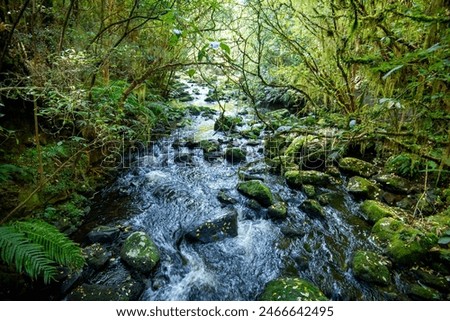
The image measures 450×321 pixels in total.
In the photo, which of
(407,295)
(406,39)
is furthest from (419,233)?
(406,39)

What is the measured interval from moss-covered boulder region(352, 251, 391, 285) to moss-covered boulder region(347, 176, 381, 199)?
1.50 metres

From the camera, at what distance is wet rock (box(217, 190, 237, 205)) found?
4562mm

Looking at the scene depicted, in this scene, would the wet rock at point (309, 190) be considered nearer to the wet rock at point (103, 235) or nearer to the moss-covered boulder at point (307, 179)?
the moss-covered boulder at point (307, 179)

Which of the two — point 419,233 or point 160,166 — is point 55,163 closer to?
point 160,166

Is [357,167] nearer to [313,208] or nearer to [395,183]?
[395,183]

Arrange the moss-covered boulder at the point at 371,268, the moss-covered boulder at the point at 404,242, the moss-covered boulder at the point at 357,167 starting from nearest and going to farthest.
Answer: the moss-covered boulder at the point at 371,268 < the moss-covered boulder at the point at 404,242 < the moss-covered boulder at the point at 357,167

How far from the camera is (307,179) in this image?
5051 mm

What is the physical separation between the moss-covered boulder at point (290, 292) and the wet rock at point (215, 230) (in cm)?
108

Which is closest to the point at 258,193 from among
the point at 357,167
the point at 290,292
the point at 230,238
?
the point at 230,238

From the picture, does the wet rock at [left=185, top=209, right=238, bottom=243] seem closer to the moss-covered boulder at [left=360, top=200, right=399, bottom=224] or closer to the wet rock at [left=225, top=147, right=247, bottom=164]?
the moss-covered boulder at [left=360, top=200, right=399, bottom=224]

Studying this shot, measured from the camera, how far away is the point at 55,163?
366 centimetres

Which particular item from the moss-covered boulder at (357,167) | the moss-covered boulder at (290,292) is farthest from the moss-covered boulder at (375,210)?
the moss-covered boulder at (290,292)

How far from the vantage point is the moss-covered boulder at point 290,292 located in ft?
8.40
